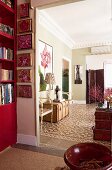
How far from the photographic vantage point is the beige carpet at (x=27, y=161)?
241 centimetres

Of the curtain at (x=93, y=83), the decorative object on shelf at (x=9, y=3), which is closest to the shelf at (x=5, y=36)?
the decorative object on shelf at (x=9, y=3)

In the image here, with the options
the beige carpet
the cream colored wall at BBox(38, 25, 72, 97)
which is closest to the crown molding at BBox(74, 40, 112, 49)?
the cream colored wall at BBox(38, 25, 72, 97)

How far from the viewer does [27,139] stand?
127 inches

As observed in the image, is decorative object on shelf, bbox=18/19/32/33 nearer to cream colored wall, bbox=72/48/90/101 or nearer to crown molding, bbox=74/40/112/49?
crown molding, bbox=74/40/112/49

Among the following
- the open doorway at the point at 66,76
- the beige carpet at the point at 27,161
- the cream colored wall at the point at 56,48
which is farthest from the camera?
the open doorway at the point at 66,76

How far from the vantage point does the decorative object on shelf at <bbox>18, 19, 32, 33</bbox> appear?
3115 mm

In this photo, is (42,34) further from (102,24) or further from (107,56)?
(107,56)

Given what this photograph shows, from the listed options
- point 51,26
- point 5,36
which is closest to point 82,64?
point 51,26

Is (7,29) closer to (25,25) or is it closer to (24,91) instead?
(25,25)

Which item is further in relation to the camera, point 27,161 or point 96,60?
point 96,60

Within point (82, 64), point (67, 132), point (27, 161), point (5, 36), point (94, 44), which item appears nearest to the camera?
point (27, 161)

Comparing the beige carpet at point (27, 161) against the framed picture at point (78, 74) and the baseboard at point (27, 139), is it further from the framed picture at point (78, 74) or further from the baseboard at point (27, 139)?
the framed picture at point (78, 74)

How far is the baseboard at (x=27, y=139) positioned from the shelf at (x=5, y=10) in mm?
2115

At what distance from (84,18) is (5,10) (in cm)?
267
